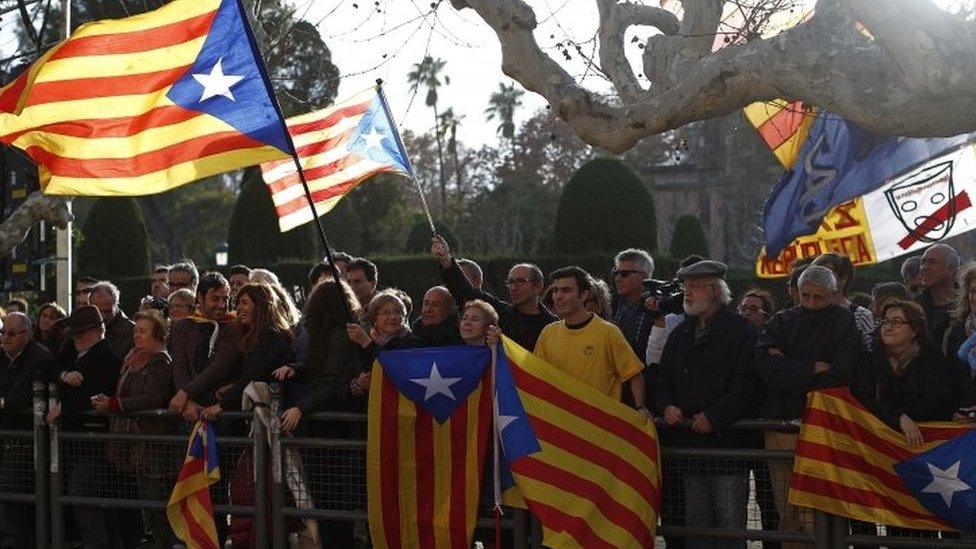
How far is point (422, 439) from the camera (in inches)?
352

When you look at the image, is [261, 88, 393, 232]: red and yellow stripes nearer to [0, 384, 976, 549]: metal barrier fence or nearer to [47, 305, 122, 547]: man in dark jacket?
[47, 305, 122, 547]: man in dark jacket

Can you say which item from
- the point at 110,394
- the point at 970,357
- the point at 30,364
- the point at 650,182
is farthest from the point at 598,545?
→ the point at 650,182

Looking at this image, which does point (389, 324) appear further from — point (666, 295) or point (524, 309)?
point (666, 295)

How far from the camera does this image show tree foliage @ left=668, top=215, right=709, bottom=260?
46.7 metres

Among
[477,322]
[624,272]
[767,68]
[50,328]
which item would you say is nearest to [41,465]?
[50,328]

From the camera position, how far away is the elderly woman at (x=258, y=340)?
9.53m

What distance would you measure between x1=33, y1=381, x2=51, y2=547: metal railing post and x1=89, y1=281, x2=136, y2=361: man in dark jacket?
158 cm

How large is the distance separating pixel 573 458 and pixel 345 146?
4.35 meters

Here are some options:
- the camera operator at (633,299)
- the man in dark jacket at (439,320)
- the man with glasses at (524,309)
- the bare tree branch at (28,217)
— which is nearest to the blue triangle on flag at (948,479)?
the camera operator at (633,299)

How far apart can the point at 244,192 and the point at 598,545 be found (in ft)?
97.7

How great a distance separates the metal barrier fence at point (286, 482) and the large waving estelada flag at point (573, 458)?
139mm

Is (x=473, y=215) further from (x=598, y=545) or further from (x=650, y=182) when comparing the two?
(x=598, y=545)

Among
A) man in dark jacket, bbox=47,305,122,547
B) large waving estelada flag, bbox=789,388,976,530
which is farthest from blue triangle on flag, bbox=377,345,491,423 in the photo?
man in dark jacket, bbox=47,305,122,547

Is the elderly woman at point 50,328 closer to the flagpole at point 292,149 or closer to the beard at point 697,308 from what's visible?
the flagpole at point 292,149
